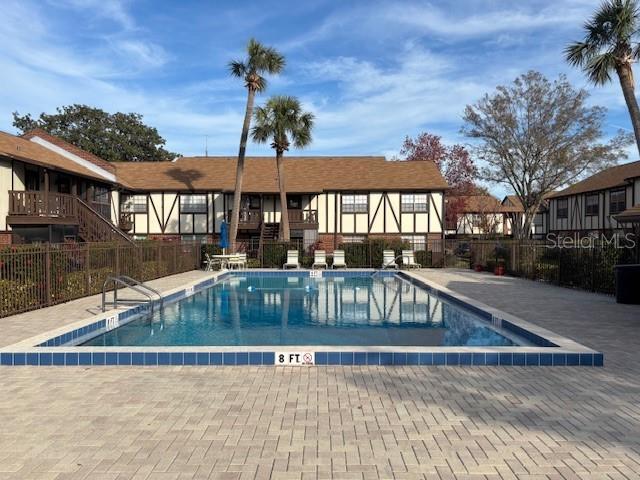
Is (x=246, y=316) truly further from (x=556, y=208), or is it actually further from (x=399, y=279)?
(x=556, y=208)

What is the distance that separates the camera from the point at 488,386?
206 inches

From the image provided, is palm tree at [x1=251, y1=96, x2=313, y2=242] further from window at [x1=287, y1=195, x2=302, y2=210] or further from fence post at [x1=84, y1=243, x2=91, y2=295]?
fence post at [x1=84, y1=243, x2=91, y2=295]

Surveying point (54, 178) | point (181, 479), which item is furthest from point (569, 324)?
point (54, 178)

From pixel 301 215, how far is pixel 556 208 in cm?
2432

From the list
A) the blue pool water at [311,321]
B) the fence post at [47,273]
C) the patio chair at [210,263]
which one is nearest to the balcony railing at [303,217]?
the patio chair at [210,263]

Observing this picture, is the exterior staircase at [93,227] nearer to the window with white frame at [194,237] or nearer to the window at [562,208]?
the window with white frame at [194,237]

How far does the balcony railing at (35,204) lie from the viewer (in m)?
18.5

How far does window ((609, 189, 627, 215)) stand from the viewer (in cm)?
3189

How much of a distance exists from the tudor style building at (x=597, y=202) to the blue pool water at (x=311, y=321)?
22.4 m

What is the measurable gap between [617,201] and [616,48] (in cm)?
2027

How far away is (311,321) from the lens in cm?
1058

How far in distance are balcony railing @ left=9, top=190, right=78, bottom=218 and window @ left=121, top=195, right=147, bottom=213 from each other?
12290 millimetres

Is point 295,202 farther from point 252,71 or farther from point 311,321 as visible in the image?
point 311,321

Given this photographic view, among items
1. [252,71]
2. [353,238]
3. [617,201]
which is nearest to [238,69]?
[252,71]
